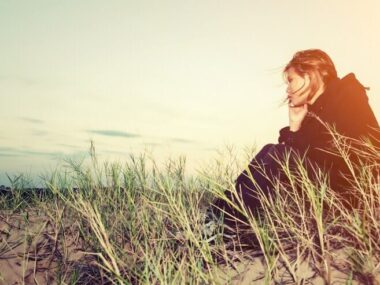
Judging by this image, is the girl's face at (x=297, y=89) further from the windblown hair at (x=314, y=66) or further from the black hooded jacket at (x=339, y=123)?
the black hooded jacket at (x=339, y=123)

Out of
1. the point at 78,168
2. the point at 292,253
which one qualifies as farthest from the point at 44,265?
the point at 292,253

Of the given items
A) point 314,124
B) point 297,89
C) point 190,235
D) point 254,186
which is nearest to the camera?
point 190,235

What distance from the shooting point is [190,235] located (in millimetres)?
1683

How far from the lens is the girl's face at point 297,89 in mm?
2820

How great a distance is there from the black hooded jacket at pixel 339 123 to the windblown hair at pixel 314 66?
22 cm

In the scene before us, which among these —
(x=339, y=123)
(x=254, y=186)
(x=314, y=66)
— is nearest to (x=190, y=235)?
(x=254, y=186)

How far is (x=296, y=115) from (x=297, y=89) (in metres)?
0.18

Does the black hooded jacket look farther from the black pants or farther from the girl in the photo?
the black pants

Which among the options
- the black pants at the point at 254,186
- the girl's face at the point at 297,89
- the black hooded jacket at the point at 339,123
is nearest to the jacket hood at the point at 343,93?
the black hooded jacket at the point at 339,123

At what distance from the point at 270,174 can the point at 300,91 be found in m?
0.72

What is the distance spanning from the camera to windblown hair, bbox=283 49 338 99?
9.34 feet

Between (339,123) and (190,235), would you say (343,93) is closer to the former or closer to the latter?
(339,123)

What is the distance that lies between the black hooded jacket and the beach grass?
10 cm

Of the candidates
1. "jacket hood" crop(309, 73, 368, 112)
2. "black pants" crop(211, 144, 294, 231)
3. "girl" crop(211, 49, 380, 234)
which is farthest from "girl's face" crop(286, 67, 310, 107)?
"black pants" crop(211, 144, 294, 231)
